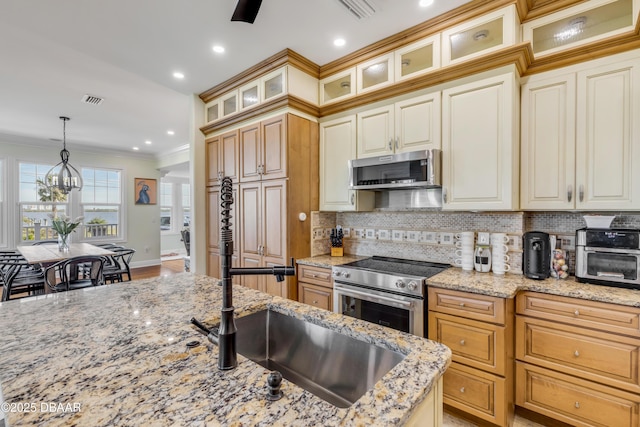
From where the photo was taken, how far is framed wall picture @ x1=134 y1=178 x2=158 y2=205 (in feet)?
23.9

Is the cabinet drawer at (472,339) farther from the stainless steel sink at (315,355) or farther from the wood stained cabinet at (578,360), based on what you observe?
the stainless steel sink at (315,355)

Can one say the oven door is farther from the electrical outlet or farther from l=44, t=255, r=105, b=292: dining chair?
l=44, t=255, r=105, b=292: dining chair

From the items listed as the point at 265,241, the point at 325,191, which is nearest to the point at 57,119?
the point at 265,241

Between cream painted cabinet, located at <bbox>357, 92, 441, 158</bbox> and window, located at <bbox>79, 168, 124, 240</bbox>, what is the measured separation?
6685 mm

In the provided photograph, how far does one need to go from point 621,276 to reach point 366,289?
155 cm

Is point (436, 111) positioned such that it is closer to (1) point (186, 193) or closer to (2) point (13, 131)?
(2) point (13, 131)

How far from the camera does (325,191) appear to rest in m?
3.03

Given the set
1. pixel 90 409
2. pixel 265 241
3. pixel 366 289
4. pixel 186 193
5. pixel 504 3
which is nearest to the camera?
pixel 90 409

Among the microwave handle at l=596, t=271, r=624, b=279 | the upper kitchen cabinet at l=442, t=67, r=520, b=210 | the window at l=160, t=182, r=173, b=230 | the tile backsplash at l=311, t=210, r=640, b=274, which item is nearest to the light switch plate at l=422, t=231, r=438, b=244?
the tile backsplash at l=311, t=210, r=640, b=274

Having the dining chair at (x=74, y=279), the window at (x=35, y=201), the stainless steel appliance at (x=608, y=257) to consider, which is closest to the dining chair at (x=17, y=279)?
the dining chair at (x=74, y=279)

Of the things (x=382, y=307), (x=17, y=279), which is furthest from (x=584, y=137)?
(x=17, y=279)

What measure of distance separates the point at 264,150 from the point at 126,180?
579 centimetres

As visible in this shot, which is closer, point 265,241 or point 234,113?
point 265,241

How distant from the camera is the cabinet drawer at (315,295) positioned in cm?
260
